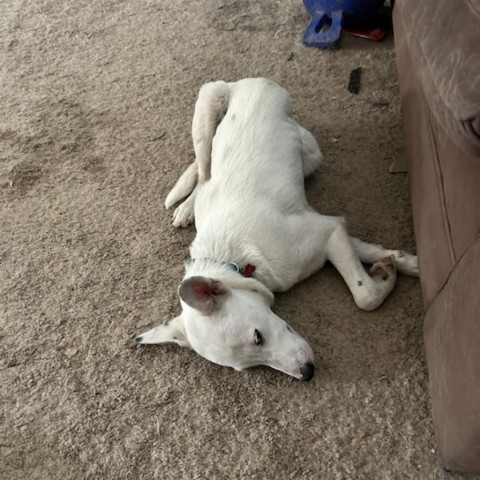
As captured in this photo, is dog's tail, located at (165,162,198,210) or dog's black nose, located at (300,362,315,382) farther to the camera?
dog's tail, located at (165,162,198,210)

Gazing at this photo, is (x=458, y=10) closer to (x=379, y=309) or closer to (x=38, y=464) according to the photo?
(x=379, y=309)

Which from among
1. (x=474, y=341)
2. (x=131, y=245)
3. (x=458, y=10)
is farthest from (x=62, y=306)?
(x=458, y=10)

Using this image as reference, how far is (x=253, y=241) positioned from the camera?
1929 millimetres

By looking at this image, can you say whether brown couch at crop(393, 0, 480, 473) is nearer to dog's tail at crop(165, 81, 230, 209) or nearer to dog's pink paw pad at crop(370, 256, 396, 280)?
dog's pink paw pad at crop(370, 256, 396, 280)

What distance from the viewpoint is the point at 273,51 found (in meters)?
2.91

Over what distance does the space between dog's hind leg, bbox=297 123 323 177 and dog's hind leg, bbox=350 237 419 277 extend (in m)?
0.36

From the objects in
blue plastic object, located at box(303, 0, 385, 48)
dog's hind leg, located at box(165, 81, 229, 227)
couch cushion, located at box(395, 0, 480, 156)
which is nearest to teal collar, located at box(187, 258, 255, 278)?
dog's hind leg, located at box(165, 81, 229, 227)

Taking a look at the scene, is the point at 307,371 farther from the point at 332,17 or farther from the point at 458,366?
the point at 332,17

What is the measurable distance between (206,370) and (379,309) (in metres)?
0.56

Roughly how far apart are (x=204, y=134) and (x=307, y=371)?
103 cm

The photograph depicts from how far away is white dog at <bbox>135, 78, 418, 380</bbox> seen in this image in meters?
1.71

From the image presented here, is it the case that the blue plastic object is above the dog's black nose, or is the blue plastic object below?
above

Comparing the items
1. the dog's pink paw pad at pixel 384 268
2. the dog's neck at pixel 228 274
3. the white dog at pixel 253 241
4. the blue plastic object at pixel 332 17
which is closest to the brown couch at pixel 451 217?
the dog's pink paw pad at pixel 384 268

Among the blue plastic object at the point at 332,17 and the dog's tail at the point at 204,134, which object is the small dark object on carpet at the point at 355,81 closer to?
the blue plastic object at the point at 332,17
